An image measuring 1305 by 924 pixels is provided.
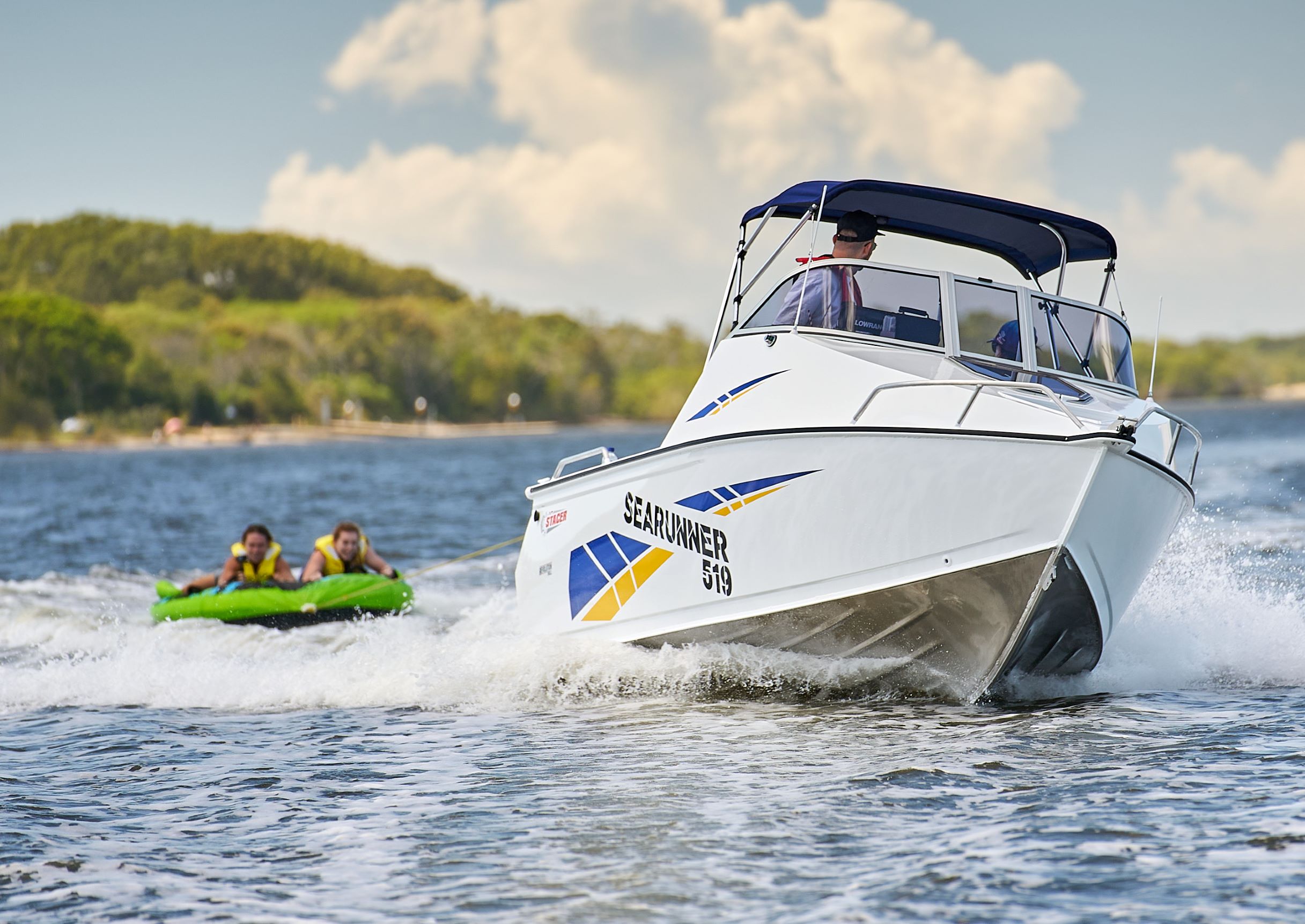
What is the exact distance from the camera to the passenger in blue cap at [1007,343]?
7.77 metres

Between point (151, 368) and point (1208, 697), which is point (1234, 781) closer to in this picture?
point (1208, 697)

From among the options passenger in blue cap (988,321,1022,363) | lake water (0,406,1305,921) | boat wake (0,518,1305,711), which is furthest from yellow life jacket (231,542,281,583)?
passenger in blue cap (988,321,1022,363)

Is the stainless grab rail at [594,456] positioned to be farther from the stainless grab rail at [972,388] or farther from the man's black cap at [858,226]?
the man's black cap at [858,226]

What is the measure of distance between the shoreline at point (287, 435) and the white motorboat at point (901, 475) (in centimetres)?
10104

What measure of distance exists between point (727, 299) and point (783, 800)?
4288 mm

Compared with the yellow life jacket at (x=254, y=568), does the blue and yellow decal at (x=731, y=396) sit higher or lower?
higher

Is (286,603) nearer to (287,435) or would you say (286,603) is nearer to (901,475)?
(901,475)

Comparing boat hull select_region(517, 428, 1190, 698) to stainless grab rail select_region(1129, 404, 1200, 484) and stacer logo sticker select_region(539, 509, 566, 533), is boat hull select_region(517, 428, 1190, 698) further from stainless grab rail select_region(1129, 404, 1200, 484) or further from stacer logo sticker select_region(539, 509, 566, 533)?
stacer logo sticker select_region(539, 509, 566, 533)

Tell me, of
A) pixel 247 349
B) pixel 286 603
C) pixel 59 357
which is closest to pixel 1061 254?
pixel 286 603

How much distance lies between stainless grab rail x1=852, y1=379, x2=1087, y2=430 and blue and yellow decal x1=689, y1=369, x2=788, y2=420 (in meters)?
0.80

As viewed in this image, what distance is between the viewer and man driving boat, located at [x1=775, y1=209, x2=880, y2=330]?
26.1ft

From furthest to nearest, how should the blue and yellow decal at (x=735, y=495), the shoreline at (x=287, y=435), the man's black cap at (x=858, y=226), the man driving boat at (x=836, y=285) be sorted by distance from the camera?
the shoreline at (x=287, y=435)
the man's black cap at (x=858, y=226)
the man driving boat at (x=836, y=285)
the blue and yellow decal at (x=735, y=495)

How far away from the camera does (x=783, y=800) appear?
581 centimetres

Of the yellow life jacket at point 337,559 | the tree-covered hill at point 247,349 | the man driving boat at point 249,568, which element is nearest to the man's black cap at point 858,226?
the yellow life jacket at point 337,559
